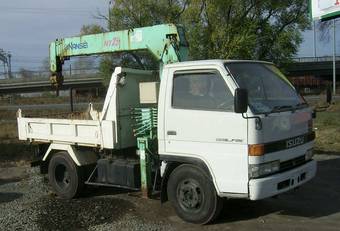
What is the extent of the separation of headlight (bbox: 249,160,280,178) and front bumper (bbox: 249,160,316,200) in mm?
75

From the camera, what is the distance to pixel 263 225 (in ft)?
26.3

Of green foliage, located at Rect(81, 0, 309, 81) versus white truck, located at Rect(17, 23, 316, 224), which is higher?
green foliage, located at Rect(81, 0, 309, 81)

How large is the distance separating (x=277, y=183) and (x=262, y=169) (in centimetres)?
32

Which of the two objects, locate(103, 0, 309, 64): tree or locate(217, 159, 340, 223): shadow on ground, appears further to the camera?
locate(103, 0, 309, 64): tree

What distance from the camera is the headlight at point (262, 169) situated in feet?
24.6

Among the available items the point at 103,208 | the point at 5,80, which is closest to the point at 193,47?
the point at 103,208

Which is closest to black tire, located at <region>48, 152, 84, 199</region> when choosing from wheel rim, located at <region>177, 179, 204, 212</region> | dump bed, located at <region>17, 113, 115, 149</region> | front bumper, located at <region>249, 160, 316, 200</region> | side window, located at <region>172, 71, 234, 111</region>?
dump bed, located at <region>17, 113, 115, 149</region>

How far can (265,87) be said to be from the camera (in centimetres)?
834

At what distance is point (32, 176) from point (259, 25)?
1254 inches

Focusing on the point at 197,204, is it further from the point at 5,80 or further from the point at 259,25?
the point at 5,80

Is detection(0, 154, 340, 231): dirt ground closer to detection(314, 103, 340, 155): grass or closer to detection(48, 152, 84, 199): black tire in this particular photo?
detection(48, 152, 84, 199): black tire

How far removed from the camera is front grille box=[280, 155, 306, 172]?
7.91 metres

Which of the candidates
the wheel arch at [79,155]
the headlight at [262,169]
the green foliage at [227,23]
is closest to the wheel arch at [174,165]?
the headlight at [262,169]

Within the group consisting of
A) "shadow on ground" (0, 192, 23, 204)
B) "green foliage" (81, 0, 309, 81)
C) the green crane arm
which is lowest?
"shadow on ground" (0, 192, 23, 204)
